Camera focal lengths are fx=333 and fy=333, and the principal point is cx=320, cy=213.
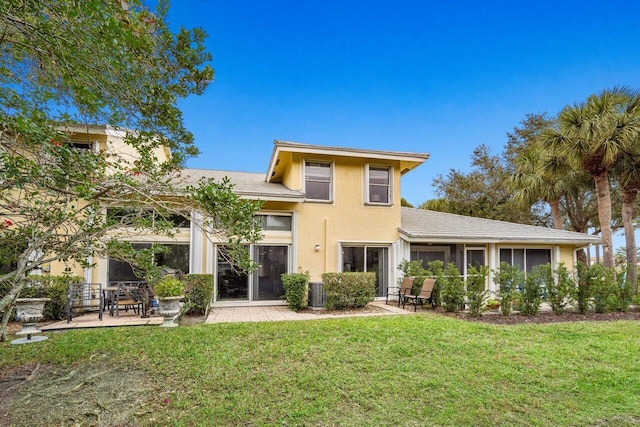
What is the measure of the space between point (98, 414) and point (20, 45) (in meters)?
4.41

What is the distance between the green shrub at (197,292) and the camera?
1020cm

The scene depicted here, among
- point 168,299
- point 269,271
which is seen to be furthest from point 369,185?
point 168,299

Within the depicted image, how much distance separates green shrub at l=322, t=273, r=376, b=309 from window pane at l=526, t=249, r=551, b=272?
8.24 metres

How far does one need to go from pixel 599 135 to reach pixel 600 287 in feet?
21.5

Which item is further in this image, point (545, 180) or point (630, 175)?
point (545, 180)

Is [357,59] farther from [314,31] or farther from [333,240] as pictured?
[333,240]

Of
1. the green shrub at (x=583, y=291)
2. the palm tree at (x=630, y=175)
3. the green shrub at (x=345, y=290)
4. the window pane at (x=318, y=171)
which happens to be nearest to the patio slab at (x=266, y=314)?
the green shrub at (x=345, y=290)

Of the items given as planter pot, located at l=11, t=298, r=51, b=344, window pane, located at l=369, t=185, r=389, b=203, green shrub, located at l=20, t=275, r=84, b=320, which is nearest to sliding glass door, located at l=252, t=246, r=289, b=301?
window pane, located at l=369, t=185, r=389, b=203

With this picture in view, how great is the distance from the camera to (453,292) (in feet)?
34.5

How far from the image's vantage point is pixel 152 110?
4.81m

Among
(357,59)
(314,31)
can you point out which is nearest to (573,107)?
(357,59)

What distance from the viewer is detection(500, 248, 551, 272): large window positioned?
14.6 meters

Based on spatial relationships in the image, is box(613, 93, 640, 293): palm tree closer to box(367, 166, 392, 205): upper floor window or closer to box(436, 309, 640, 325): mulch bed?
box(436, 309, 640, 325): mulch bed

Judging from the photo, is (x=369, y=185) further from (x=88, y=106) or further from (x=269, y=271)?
→ (x=88, y=106)
